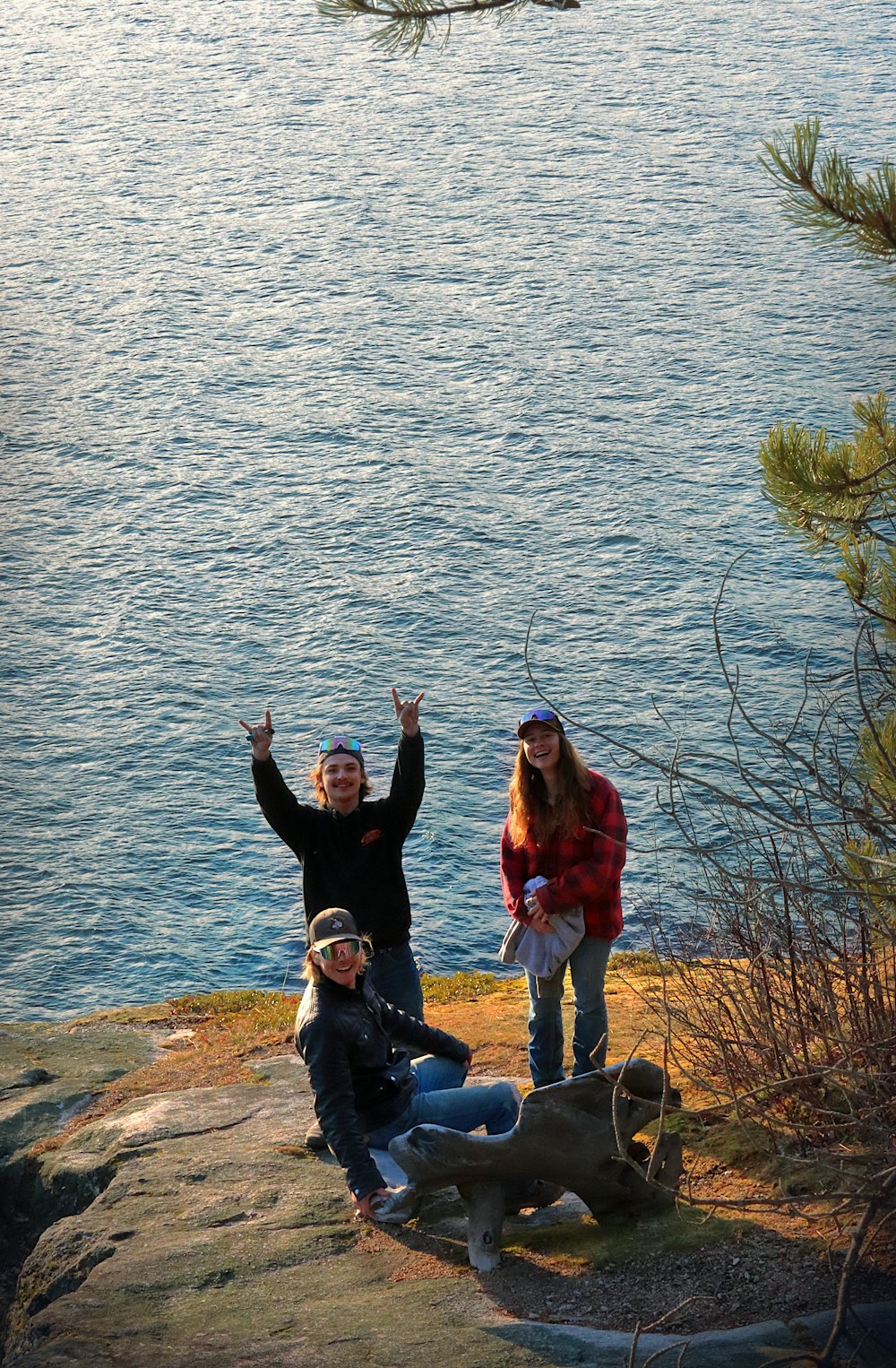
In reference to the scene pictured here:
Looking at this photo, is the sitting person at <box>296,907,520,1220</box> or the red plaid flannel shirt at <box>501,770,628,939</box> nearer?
the sitting person at <box>296,907,520,1220</box>

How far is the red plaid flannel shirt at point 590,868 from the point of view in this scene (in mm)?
5527

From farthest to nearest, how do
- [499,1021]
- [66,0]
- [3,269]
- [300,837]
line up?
[66,0] → [3,269] → [499,1021] → [300,837]

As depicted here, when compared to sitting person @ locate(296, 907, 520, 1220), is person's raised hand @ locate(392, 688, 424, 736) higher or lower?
higher

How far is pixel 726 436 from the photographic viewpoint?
21.8m

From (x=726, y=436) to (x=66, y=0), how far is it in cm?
2279

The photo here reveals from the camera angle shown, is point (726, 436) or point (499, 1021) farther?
point (726, 436)

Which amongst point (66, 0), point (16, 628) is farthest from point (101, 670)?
point (66, 0)

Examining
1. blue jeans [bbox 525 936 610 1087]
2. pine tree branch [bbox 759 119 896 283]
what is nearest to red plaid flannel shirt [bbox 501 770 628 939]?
blue jeans [bbox 525 936 610 1087]

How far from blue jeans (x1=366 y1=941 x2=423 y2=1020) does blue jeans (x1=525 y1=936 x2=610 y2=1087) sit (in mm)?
526

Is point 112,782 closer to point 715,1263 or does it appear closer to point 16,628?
point 16,628

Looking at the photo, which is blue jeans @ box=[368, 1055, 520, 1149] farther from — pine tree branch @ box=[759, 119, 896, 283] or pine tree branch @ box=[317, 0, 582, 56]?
pine tree branch @ box=[317, 0, 582, 56]

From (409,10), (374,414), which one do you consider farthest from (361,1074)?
(374,414)

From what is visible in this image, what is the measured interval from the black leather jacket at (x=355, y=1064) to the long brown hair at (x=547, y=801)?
841 mm

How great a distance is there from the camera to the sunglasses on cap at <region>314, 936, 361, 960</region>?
5.14m
